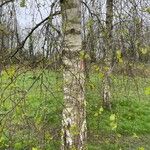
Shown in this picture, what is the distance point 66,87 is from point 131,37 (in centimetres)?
182

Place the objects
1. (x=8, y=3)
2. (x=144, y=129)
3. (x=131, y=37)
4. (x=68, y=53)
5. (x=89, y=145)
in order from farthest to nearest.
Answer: (x=144, y=129), (x=89, y=145), (x=131, y=37), (x=8, y=3), (x=68, y=53)

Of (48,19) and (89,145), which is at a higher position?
(48,19)

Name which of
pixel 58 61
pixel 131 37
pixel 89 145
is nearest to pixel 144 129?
pixel 89 145

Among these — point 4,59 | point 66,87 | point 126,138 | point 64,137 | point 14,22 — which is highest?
point 14,22

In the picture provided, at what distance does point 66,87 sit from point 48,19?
965 millimetres

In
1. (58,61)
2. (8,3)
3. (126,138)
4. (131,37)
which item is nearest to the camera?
(58,61)

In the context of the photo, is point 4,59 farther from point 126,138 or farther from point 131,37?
point 126,138

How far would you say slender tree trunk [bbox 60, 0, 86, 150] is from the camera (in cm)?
683

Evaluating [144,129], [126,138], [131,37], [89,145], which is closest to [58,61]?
[131,37]

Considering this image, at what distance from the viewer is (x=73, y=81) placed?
6.89 metres

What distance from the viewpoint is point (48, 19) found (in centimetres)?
662

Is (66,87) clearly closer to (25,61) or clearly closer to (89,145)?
(25,61)

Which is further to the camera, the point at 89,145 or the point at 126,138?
the point at 126,138

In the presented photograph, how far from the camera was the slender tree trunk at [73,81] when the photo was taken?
6832 millimetres
